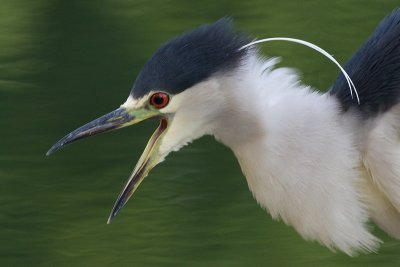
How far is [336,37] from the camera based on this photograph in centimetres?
579

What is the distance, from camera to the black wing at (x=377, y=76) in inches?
127

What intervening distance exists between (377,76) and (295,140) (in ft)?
0.93

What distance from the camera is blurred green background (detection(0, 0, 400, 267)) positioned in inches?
170

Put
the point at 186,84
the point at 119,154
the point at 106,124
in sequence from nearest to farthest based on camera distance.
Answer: the point at 186,84 < the point at 106,124 < the point at 119,154

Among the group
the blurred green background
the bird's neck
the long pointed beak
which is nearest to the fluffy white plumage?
the bird's neck

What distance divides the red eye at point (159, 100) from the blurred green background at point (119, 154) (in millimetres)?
1149

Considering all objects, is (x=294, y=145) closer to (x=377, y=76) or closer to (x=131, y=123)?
(x=377, y=76)

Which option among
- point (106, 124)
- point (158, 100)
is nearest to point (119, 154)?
point (106, 124)

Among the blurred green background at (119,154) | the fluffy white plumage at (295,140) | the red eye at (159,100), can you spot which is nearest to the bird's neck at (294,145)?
the fluffy white plumage at (295,140)

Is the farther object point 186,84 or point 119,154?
point 119,154

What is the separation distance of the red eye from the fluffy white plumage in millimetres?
19

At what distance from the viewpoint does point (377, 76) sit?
10.7ft

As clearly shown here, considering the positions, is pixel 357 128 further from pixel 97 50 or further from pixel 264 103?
pixel 97 50

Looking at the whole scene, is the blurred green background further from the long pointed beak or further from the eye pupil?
the eye pupil
